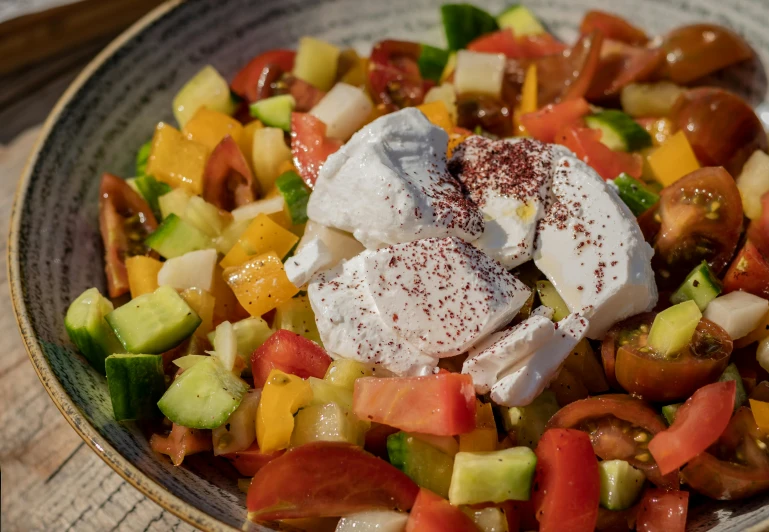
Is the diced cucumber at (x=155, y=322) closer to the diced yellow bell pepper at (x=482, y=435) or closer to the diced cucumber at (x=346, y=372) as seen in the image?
the diced cucumber at (x=346, y=372)

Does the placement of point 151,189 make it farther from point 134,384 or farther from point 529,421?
point 529,421

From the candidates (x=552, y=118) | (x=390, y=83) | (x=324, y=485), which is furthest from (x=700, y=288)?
(x=390, y=83)

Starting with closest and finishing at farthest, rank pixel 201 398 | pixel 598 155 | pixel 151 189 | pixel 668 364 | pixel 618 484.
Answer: pixel 618 484 < pixel 668 364 < pixel 201 398 < pixel 598 155 < pixel 151 189

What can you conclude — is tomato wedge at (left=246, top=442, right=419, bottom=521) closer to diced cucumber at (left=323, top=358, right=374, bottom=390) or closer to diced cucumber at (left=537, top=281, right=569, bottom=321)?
diced cucumber at (left=323, top=358, right=374, bottom=390)

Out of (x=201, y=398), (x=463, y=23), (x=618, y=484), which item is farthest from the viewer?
(x=463, y=23)

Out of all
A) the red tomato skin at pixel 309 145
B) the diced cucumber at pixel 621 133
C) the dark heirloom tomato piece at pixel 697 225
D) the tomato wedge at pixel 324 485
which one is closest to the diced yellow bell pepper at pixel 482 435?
the tomato wedge at pixel 324 485

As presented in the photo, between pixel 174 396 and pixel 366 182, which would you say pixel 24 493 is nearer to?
pixel 174 396

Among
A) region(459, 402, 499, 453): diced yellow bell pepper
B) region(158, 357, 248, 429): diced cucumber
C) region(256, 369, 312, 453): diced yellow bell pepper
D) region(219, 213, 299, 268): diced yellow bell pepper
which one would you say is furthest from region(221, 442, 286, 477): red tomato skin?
region(219, 213, 299, 268): diced yellow bell pepper
